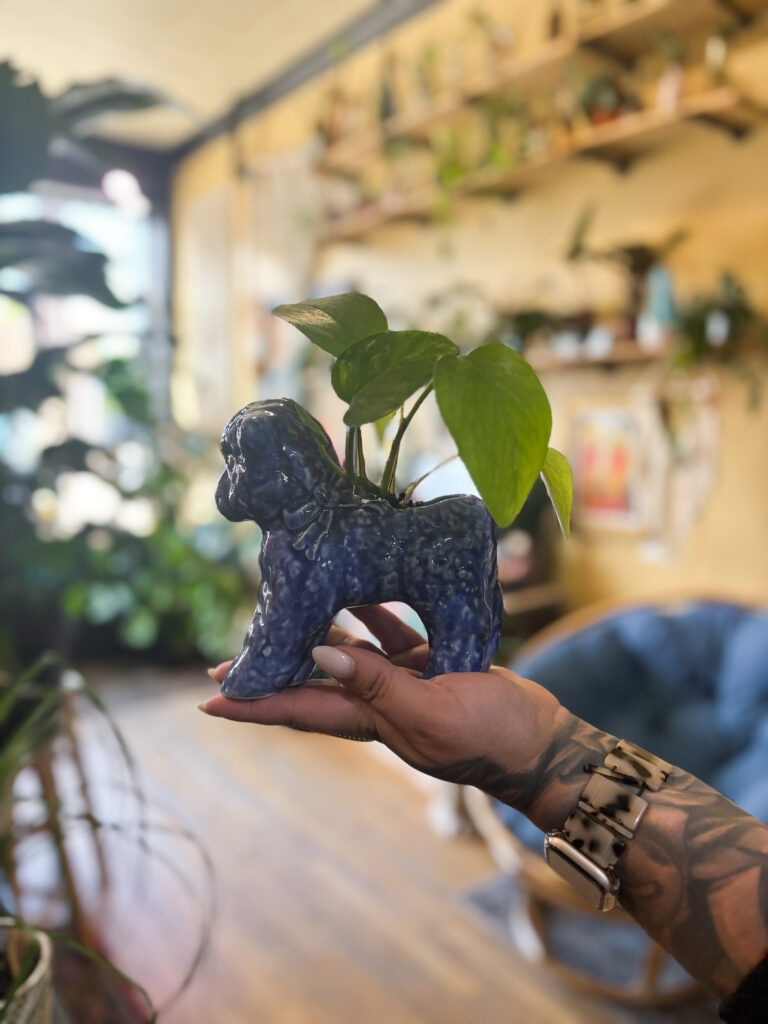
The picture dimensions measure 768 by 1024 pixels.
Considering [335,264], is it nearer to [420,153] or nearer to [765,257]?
[420,153]

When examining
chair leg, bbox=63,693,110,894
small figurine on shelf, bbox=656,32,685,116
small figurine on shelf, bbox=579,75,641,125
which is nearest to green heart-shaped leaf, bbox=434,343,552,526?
chair leg, bbox=63,693,110,894

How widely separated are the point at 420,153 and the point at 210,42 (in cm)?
135

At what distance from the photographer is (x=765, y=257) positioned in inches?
92.1

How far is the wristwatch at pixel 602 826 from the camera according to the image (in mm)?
630

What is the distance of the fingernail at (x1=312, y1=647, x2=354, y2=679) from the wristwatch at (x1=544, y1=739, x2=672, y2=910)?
222mm

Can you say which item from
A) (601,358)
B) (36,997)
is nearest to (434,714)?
(36,997)

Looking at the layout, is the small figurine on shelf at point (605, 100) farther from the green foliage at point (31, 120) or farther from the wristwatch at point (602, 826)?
the wristwatch at point (602, 826)

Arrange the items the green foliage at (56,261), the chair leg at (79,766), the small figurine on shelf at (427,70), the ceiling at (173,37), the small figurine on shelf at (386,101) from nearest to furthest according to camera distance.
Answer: the green foliage at (56,261), the chair leg at (79,766), the small figurine on shelf at (427,70), the small figurine on shelf at (386,101), the ceiling at (173,37)

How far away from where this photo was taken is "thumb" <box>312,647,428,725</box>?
0.63m

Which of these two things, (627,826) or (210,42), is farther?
(210,42)

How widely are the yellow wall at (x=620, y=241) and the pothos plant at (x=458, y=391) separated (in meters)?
1.65

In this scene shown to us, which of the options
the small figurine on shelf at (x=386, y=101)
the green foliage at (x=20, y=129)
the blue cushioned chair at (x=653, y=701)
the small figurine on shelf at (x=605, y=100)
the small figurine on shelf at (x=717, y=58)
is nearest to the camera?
the green foliage at (x=20, y=129)

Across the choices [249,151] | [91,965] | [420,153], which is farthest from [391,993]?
[249,151]

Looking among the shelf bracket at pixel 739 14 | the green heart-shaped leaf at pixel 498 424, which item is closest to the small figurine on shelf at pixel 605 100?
the shelf bracket at pixel 739 14
